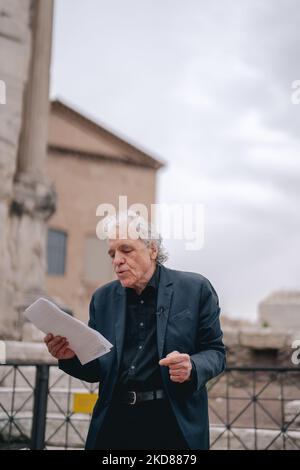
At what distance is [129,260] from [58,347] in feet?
1.40

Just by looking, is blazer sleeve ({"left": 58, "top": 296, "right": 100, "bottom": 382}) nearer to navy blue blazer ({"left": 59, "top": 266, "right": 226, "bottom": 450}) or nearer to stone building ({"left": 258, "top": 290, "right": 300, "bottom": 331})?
navy blue blazer ({"left": 59, "top": 266, "right": 226, "bottom": 450})

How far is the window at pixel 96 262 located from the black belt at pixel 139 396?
1772cm

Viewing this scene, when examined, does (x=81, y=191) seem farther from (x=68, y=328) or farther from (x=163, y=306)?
(x=68, y=328)

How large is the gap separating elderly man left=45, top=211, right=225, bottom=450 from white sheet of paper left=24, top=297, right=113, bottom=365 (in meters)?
0.10

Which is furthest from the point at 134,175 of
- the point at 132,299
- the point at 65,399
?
the point at 132,299

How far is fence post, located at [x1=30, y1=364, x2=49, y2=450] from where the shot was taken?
4270 millimetres

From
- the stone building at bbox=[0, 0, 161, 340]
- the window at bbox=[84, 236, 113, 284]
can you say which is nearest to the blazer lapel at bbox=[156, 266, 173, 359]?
the stone building at bbox=[0, 0, 161, 340]

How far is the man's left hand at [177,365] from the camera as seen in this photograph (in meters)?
1.94

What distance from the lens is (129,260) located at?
222 centimetres

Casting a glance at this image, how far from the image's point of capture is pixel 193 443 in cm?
209

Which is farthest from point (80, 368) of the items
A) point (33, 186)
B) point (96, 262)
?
point (96, 262)

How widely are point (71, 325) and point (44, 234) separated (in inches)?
235

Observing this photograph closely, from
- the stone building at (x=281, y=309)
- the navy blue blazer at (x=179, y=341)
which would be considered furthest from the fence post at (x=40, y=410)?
the stone building at (x=281, y=309)
